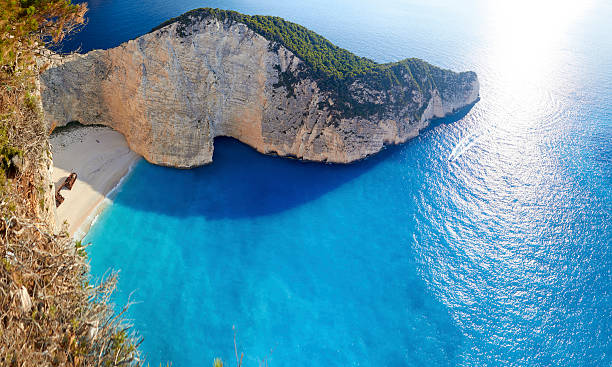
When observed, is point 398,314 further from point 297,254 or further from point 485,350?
point 297,254

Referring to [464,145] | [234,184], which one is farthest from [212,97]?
[464,145]

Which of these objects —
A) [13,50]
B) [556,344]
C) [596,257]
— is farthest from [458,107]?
[13,50]

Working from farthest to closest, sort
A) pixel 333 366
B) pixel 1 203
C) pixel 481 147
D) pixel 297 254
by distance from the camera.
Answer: pixel 481 147 → pixel 297 254 → pixel 333 366 → pixel 1 203

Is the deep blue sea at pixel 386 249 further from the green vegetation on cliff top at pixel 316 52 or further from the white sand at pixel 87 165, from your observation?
the green vegetation on cliff top at pixel 316 52

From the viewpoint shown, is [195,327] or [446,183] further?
[446,183]

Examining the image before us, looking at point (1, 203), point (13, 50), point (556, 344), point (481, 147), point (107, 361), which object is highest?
point (13, 50)

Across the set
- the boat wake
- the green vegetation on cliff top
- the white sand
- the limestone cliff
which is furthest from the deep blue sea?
the green vegetation on cliff top

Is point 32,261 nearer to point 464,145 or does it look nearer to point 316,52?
point 316,52

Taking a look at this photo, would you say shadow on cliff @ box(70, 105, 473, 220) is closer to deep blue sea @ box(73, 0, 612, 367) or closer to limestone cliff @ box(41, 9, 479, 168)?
deep blue sea @ box(73, 0, 612, 367)
